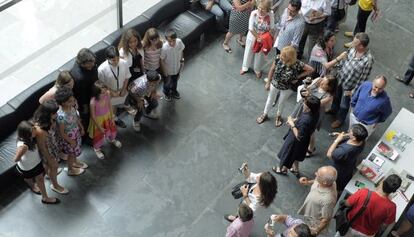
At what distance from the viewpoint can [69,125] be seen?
529cm

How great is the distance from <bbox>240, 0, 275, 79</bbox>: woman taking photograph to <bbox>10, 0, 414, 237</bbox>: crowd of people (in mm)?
14

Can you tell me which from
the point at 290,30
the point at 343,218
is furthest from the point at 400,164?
the point at 290,30

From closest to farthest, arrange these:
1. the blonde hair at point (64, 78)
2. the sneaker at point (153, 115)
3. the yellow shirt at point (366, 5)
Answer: the blonde hair at point (64, 78), the sneaker at point (153, 115), the yellow shirt at point (366, 5)

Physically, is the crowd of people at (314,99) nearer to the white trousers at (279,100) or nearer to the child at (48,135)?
the white trousers at (279,100)

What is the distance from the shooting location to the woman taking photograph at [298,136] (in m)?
5.44

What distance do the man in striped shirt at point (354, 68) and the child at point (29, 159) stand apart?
12.5 feet

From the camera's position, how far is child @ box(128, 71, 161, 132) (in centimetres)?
610

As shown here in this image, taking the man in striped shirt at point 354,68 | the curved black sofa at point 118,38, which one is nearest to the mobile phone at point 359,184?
the man in striped shirt at point 354,68

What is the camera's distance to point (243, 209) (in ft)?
15.8

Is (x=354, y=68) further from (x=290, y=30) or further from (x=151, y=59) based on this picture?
(x=151, y=59)

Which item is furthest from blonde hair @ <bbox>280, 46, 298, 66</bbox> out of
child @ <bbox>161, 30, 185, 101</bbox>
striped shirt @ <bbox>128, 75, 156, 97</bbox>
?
striped shirt @ <bbox>128, 75, 156, 97</bbox>

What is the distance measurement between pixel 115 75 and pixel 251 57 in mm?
2354

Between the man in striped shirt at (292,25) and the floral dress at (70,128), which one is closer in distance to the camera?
the floral dress at (70,128)

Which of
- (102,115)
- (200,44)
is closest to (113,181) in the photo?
(102,115)
